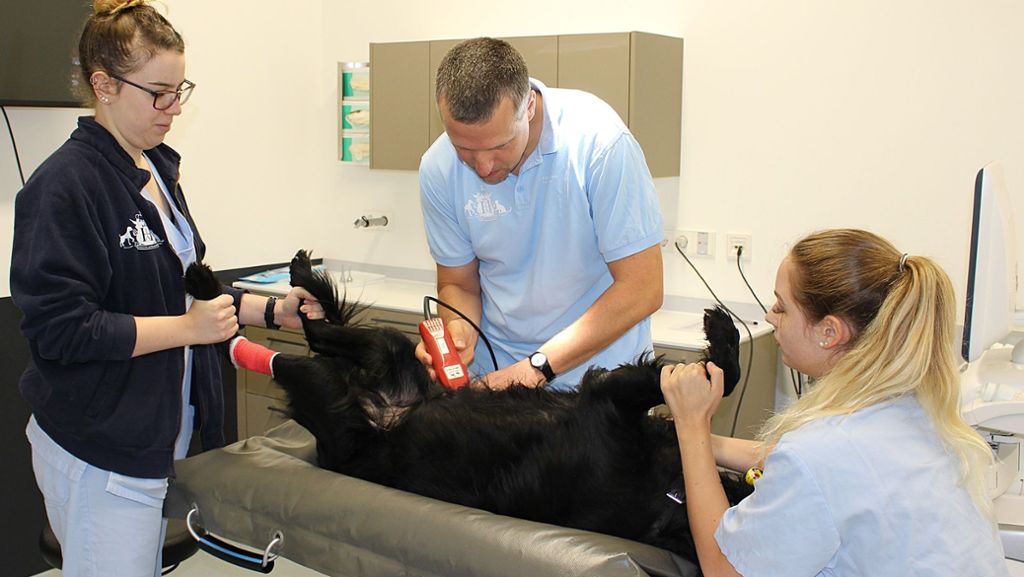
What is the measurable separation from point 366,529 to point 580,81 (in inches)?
84.5

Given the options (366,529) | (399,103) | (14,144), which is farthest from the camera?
(399,103)

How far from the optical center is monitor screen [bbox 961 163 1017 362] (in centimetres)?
168

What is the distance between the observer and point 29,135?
3082 mm

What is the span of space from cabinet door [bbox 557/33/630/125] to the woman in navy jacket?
Answer: 1.76 m

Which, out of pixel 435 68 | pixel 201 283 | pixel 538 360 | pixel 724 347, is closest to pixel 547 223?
pixel 538 360

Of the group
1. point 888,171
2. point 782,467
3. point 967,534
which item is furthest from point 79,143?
point 888,171

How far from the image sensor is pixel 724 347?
1.47 meters

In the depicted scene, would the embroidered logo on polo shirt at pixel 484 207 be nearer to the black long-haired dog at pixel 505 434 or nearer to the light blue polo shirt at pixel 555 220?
the light blue polo shirt at pixel 555 220

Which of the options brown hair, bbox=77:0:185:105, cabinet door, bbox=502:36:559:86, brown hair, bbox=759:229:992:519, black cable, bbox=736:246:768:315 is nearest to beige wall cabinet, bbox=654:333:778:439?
black cable, bbox=736:246:768:315

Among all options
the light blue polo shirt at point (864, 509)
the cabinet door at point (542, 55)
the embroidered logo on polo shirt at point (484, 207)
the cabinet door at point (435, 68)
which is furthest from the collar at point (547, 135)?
the cabinet door at point (435, 68)

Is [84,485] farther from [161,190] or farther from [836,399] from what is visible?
[836,399]

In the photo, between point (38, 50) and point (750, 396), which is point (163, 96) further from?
point (750, 396)

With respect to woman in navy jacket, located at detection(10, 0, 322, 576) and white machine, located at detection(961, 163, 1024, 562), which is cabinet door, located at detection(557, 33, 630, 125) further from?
woman in navy jacket, located at detection(10, 0, 322, 576)

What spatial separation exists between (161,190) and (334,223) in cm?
262
